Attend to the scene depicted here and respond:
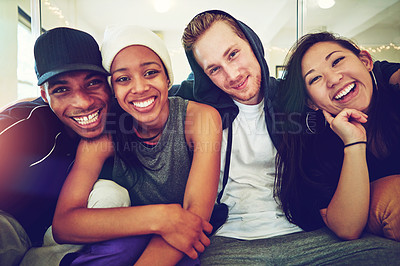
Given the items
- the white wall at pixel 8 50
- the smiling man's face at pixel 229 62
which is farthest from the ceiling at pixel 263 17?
the smiling man's face at pixel 229 62

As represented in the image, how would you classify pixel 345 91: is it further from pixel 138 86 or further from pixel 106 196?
pixel 106 196

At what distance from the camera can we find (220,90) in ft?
4.20

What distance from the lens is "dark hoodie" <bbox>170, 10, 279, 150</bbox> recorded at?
3.85 feet

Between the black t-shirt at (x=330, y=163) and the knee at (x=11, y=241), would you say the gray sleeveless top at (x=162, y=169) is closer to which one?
the knee at (x=11, y=241)

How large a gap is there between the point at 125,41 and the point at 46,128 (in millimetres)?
504

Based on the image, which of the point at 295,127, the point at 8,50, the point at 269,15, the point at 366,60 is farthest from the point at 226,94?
the point at 269,15

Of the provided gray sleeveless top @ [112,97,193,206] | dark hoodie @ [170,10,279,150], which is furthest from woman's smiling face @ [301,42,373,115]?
gray sleeveless top @ [112,97,193,206]

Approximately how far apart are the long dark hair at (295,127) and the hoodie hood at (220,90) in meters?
0.11

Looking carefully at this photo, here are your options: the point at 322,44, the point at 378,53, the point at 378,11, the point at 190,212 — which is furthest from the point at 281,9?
the point at 190,212

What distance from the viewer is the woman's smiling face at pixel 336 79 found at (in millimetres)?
994

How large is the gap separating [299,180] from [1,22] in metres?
3.67

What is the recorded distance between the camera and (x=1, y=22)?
9.66 feet

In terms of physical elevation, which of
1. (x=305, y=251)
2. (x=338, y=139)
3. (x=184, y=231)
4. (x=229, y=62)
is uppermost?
(x=229, y=62)

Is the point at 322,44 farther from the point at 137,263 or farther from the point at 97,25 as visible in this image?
the point at 97,25
